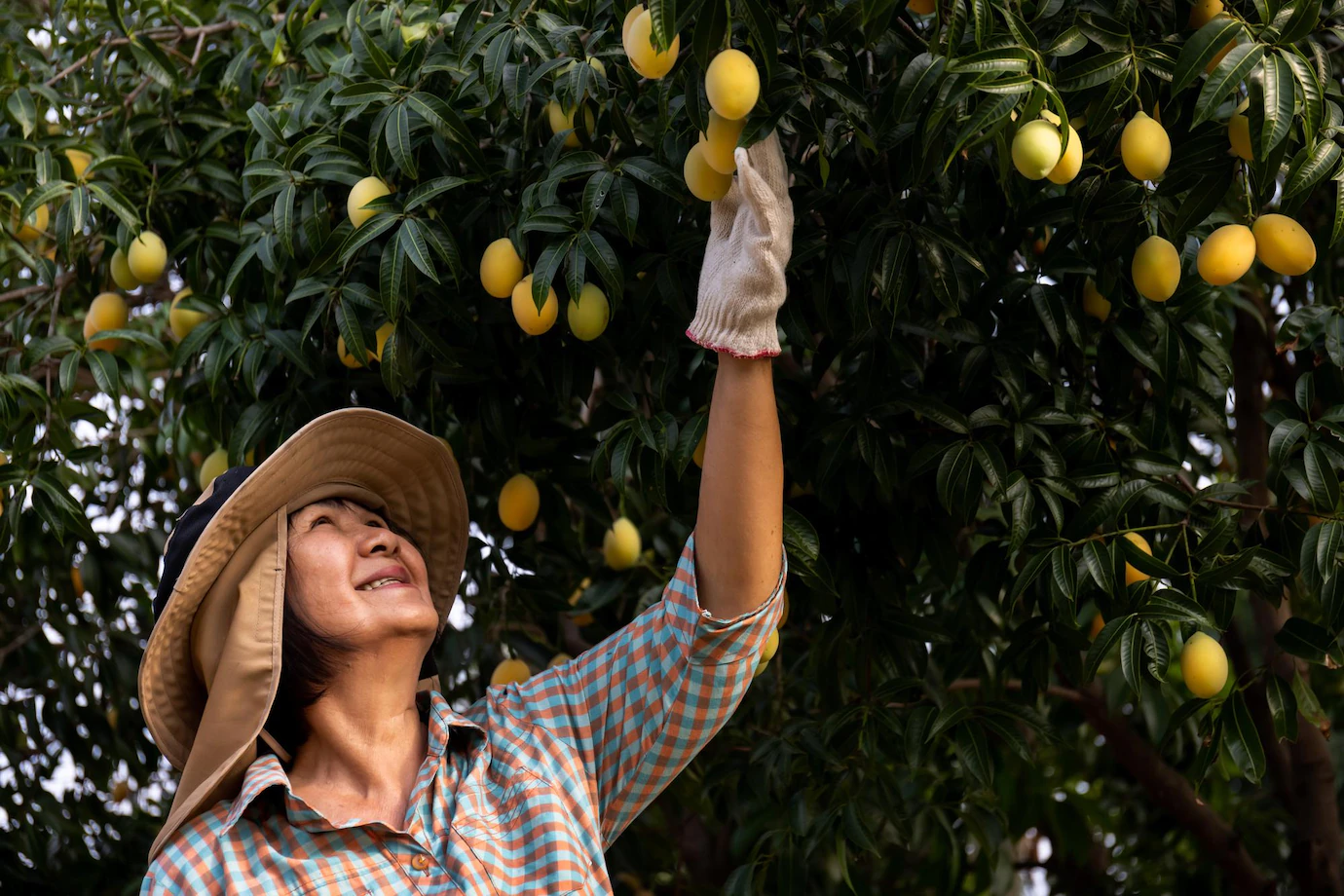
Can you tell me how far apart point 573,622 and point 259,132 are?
1.34 meters

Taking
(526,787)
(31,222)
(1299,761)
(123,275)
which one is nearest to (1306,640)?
(1299,761)

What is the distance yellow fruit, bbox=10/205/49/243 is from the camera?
264 centimetres

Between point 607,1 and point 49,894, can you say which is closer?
point 607,1

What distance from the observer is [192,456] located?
410cm

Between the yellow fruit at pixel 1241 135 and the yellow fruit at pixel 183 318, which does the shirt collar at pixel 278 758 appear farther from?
the yellow fruit at pixel 1241 135

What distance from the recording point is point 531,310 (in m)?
2.22

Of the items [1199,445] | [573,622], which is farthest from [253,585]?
[1199,445]

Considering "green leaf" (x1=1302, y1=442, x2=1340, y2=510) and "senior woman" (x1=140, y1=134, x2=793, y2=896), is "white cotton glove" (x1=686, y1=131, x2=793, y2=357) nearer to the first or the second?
"senior woman" (x1=140, y1=134, x2=793, y2=896)

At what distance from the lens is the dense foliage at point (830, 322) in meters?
1.99

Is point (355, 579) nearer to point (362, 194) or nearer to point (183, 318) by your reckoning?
point (362, 194)

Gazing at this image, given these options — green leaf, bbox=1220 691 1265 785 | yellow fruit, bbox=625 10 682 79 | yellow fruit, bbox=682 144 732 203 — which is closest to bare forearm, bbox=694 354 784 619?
yellow fruit, bbox=682 144 732 203

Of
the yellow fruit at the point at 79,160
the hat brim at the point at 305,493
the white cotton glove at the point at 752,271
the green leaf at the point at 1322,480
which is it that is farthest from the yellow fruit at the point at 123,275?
the green leaf at the point at 1322,480

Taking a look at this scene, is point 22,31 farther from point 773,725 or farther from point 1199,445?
point 1199,445

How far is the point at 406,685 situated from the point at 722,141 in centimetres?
81
